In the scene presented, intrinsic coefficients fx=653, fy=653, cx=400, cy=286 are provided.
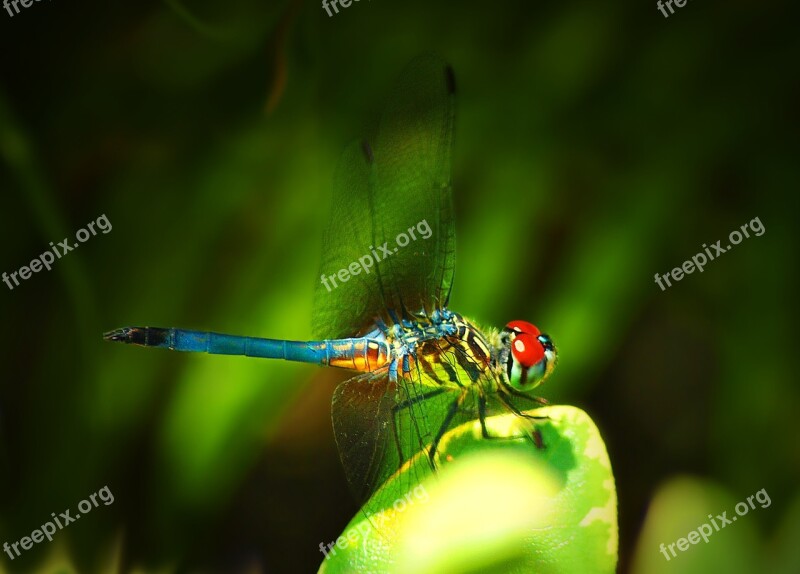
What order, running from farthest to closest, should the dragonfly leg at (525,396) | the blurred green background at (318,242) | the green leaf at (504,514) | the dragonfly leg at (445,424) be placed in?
1. the blurred green background at (318,242)
2. the dragonfly leg at (525,396)
3. the dragonfly leg at (445,424)
4. the green leaf at (504,514)

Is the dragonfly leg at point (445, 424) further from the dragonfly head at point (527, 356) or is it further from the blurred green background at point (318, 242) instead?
the blurred green background at point (318, 242)

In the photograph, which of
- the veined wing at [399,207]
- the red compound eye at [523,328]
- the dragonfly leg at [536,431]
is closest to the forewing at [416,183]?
the veined wing at [399,207]

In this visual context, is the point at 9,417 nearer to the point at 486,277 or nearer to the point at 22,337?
the point at 22,337

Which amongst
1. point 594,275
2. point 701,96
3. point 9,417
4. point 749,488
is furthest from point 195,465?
point 701,96

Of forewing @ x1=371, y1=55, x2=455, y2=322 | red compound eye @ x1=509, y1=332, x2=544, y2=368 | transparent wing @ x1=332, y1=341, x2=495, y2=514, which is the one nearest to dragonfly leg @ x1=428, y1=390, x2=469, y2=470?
transparent wing @ x1=332, y1=341, x2=495, y2=514

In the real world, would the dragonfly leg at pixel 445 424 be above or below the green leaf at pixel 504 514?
above

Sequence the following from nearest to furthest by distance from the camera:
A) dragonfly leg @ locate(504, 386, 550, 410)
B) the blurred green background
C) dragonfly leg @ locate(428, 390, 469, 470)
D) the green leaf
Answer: the green leaf
dragonfly leg @ locate(428, 390, 469, 470)
dragonfly leg @ locate(504, 386, 550, 410)
the blurred green background

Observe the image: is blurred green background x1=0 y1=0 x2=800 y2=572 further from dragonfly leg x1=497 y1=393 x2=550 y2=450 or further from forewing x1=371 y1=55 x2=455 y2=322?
dragonfly leg x1=497 y1=393 x2=550 y2=450

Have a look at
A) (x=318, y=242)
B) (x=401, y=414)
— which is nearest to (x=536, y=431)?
(x=401, y=414)
